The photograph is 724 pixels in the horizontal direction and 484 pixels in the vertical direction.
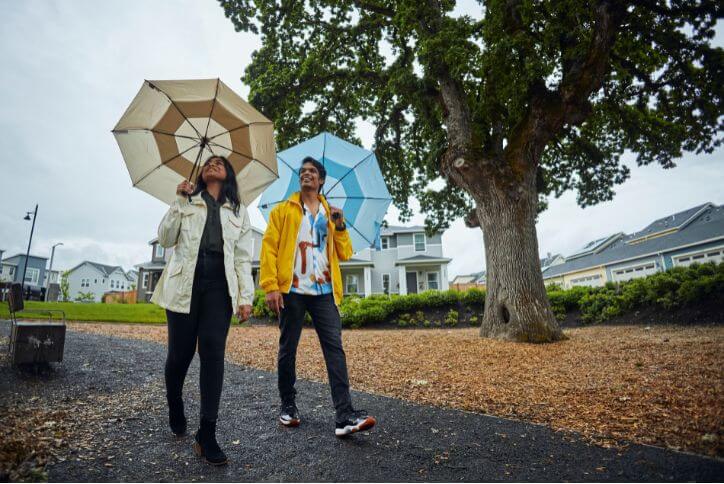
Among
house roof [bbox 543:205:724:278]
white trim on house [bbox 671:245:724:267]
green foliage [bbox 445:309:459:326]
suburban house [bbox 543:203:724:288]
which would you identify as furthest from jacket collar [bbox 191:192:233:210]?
house roof [bbox 543:205:724:278]

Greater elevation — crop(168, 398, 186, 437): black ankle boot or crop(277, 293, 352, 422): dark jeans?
crop(277, 293, 352, 422): dark jeans

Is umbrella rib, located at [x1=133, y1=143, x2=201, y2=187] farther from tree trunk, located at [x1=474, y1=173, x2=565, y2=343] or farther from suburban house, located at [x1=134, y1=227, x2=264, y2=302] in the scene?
suburban house, located at [x1=134, y1=227, x2=264, y2=302]

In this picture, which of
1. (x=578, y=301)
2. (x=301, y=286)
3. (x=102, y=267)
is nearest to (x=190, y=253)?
(x=301, y=286)

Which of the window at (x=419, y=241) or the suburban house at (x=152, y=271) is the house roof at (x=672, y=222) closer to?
the window at (x=419, y=241)

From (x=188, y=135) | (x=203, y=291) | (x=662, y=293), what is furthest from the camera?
(x=662, y=293)

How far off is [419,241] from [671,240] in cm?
1630

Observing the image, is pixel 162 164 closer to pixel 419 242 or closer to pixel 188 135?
pixel 188 135

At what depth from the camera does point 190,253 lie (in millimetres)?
2465

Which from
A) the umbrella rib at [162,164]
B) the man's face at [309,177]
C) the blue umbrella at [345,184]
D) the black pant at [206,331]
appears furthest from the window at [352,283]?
the black pant at [206,331]

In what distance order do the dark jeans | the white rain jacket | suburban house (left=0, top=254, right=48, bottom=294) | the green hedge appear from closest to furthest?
1. the white rain jacket
2. the dark jeans
3. the green hedge
4. suburban house (left=0, top=254, right=48, bottom=294)

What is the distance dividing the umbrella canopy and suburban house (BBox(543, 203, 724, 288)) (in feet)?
60.9

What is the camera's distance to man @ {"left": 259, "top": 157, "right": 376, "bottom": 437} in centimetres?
283

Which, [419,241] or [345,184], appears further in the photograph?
[419,241]

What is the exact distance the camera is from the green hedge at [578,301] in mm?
8555
